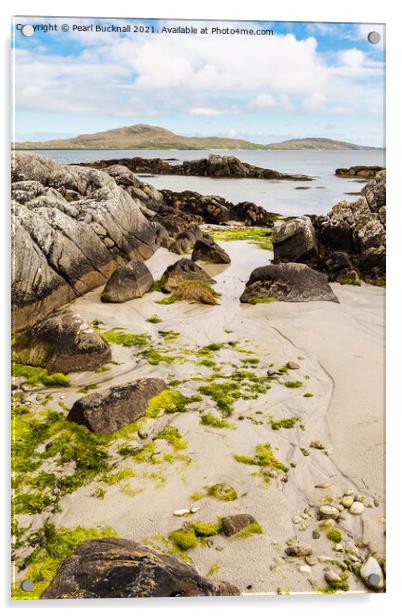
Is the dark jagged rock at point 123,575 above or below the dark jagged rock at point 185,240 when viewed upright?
below

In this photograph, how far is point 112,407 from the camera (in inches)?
233

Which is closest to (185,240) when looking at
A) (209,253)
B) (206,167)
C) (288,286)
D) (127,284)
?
(209,253)

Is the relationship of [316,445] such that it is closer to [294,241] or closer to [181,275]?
[181,275]

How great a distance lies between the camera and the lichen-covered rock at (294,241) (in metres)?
12.2

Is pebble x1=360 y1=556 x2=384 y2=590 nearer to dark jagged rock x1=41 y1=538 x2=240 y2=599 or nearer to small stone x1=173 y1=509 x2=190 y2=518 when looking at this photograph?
dark jagged rock x1=41 y1=538 x2=240 y2=599

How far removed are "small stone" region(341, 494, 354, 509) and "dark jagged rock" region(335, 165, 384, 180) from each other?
394cm

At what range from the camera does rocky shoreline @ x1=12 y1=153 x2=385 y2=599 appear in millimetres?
4430

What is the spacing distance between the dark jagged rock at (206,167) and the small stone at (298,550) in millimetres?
5290

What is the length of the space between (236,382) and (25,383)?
112 inches

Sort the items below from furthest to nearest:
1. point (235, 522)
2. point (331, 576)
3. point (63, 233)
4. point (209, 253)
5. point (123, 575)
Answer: point (209, 253)
point (63, 233)
point (235, 522)
point (331, 576)
point (123, 575)

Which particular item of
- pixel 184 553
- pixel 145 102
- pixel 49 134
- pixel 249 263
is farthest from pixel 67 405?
pixel 249 263

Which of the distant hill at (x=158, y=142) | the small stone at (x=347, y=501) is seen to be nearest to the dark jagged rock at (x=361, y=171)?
the distant hill at (x=158, y=142)

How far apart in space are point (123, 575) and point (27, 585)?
1077 mm
